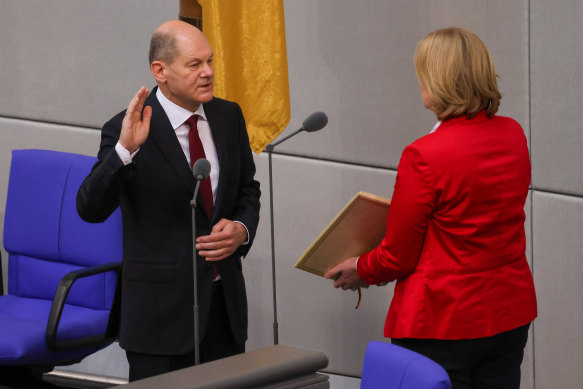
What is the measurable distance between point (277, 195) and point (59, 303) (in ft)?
3.98

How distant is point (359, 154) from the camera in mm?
3635

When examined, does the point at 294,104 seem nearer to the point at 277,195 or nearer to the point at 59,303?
the point at 277,195

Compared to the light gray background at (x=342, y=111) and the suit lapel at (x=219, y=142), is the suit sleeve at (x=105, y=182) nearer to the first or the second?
the suit lapel at (x=219, y=142)

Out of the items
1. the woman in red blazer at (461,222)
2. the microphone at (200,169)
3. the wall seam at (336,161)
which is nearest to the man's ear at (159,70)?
the microphone at (200,169)

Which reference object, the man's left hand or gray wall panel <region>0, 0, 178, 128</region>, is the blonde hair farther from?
gray wall panel <region>0, 0, 178, 128</region>

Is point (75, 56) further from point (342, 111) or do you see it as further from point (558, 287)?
point (558, 287)

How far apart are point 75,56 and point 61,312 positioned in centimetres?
149

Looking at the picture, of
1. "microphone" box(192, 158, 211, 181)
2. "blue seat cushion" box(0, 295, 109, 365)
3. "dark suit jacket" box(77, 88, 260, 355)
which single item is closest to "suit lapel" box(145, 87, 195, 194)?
"dark suit jacket" box(77, 88, 260, 355)

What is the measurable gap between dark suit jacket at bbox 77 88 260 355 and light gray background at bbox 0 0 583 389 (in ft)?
4.31

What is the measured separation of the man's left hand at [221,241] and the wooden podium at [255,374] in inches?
31.6

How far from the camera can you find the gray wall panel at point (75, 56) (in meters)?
3.86

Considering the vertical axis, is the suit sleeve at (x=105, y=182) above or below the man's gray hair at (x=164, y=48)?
below

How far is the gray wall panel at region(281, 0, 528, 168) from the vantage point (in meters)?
3.55

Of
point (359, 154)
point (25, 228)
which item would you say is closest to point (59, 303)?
point (25, 228)
